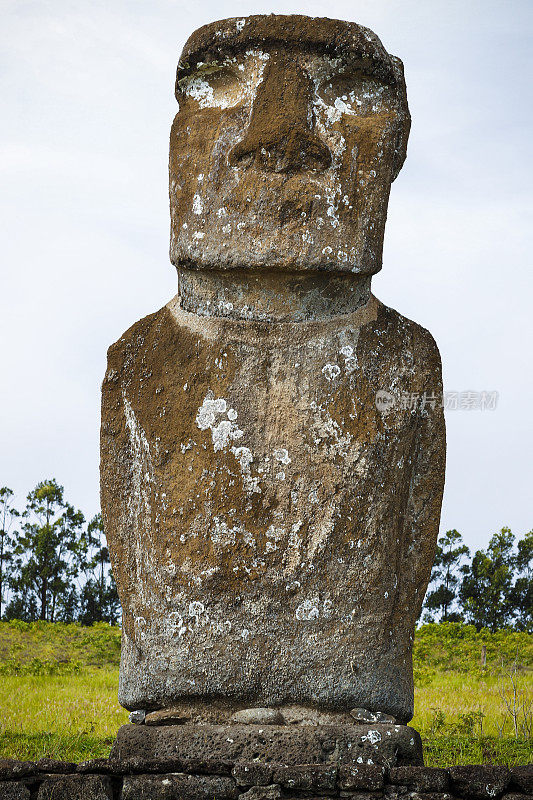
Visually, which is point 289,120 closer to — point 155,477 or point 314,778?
point 155,477

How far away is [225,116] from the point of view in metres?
5.58

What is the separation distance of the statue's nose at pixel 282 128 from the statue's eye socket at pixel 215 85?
22cm

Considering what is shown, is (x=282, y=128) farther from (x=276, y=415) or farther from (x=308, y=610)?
(x=308, y=610)

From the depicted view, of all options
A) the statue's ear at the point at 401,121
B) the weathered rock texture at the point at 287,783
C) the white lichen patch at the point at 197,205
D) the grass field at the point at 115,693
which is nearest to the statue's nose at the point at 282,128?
the white lichen patch at the point at 197,205

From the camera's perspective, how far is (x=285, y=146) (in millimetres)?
5410

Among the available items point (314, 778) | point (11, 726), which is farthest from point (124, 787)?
point (11, 726)

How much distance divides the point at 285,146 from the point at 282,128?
0.10m

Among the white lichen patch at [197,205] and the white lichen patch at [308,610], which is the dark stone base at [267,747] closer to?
the white lichen patch at [308,610]

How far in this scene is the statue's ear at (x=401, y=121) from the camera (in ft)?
18.9

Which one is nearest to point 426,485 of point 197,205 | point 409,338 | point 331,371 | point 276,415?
point 409,338

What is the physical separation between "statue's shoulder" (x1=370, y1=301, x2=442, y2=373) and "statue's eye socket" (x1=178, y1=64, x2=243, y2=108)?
57.8 inches

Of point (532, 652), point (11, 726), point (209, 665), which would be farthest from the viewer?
point (532, 652)

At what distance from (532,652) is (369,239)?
27.1 ft

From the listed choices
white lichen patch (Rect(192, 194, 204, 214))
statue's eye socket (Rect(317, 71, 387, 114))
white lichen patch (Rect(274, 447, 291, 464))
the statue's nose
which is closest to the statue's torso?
white lichen patch (Rect(274, 447, 291, 464))
